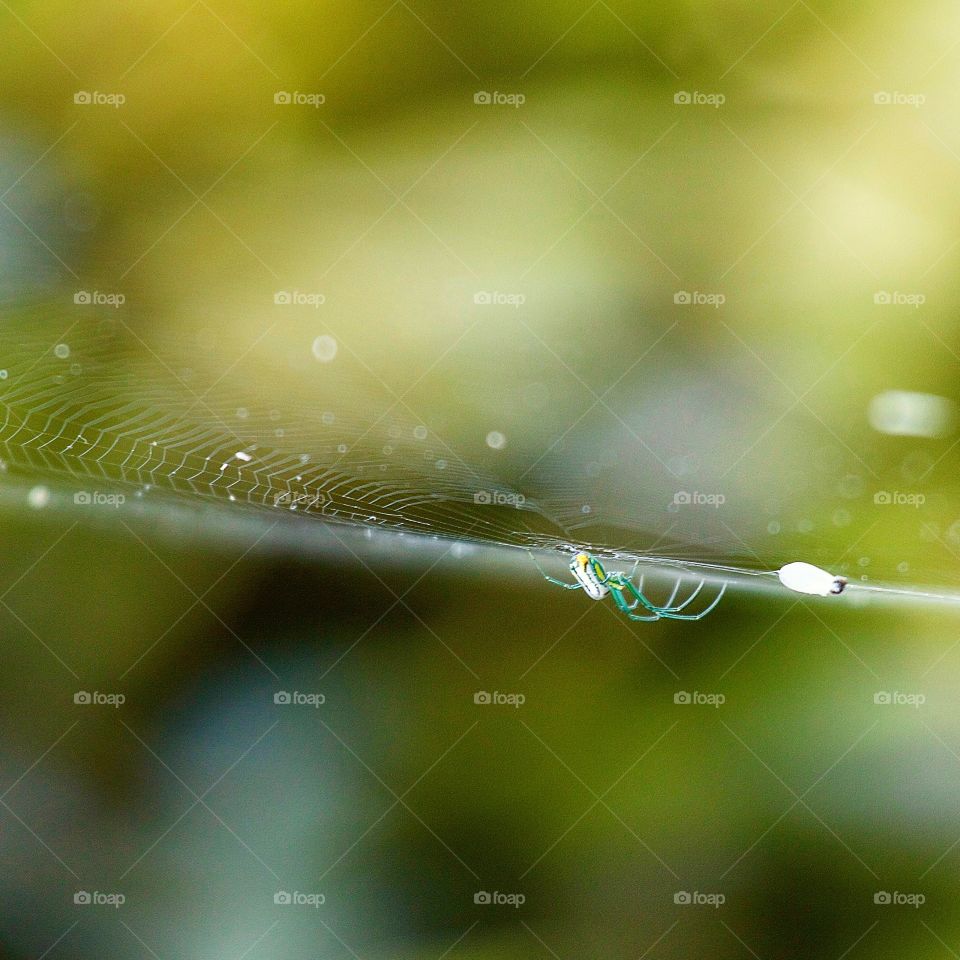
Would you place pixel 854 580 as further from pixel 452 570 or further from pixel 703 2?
pixel 703 2

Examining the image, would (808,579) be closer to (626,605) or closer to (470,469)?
(626,605)

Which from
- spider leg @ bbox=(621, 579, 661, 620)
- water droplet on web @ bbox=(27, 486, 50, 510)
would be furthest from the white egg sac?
water droplet on web @ bbox=(27, 486, 50, 510)

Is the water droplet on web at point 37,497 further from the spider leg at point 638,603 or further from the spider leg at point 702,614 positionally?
the spider leg at point 702,614

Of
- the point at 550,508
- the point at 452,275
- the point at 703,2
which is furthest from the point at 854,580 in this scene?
the point at 703,2

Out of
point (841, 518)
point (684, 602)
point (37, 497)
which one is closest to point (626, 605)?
point (684, 602)

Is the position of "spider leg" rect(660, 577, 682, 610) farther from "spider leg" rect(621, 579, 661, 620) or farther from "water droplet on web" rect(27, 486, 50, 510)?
"water droplet on web" rect(27, 486, 50, 510)

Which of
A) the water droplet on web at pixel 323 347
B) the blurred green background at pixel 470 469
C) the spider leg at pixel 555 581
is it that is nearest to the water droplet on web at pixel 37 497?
the blurred green background at pixel 470 469
